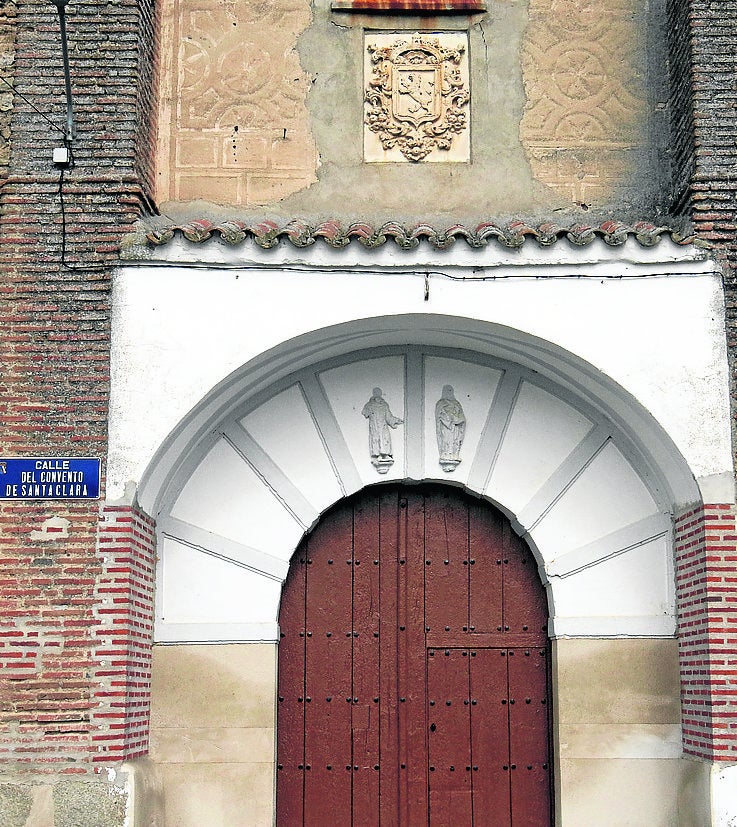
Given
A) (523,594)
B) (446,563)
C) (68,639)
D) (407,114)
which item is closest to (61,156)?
(407,114)

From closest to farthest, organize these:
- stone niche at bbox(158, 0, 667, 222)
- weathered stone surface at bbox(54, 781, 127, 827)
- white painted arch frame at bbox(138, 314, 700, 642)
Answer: weathered stone surface at bbox(54, 781, 127, 827) → white painted arch frame at bbox(138, 314, 700, 642) → stone niche at bbox(158, 0, 667, 222)

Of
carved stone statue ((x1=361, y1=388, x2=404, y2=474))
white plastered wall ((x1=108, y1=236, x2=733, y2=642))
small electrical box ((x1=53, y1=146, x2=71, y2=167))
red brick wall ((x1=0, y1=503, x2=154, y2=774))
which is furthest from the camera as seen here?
carved stone statue ((x1=361, y1=388, x2=404, y2=474))

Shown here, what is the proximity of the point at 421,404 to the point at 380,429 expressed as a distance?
1.17ft

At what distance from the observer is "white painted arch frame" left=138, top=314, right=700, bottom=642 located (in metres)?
7.94

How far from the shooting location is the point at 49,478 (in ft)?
24.0

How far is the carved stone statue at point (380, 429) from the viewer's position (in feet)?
26.9

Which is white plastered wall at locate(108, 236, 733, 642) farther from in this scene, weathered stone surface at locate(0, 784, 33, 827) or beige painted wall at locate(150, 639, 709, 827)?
weathered stone surface at locate(0, 784, 33, 827)

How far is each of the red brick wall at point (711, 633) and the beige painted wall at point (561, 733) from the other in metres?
0.26

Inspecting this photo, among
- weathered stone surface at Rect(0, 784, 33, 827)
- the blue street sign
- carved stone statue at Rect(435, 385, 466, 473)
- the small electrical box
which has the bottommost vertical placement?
weathered stone surface at Rect(0, 784, 33, 827)

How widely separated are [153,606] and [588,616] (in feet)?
9.67

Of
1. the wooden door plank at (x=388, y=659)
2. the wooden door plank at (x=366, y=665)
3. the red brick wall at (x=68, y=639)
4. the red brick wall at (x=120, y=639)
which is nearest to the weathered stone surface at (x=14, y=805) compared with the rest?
the red brick wall at (x=68, y=639)

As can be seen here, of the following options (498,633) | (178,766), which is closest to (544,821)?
(498,633)

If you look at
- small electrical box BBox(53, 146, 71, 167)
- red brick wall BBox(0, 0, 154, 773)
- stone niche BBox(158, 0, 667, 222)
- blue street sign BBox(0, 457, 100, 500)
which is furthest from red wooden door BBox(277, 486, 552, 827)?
small electrical box BBox(53, 146, 71, 167)

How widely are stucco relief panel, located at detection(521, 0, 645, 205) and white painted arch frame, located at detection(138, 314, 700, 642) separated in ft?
4.99
